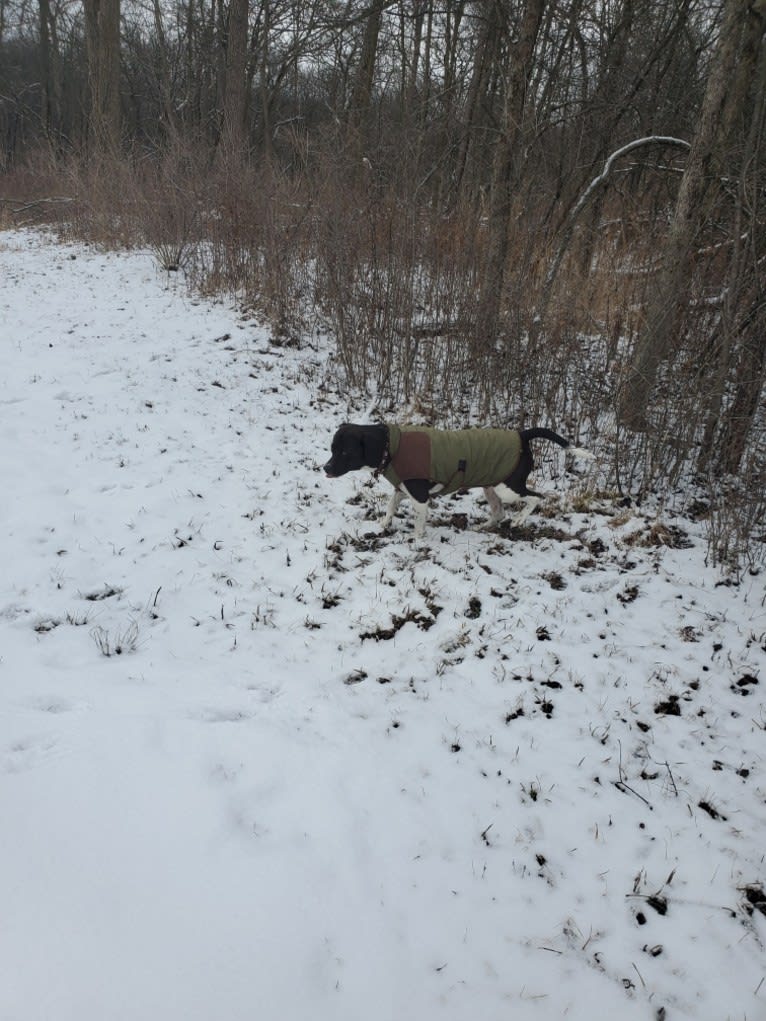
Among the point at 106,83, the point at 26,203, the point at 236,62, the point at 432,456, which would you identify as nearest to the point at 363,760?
the point at 432,456

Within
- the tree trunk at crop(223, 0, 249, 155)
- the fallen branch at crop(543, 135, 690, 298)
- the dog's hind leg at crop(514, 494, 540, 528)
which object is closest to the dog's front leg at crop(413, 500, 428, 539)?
the dog's hind leg at crop(514, 494, 540, 528)

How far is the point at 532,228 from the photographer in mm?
7230

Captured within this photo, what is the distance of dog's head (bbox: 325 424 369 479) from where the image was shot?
4.22 meters

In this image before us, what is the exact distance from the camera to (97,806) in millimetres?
2260

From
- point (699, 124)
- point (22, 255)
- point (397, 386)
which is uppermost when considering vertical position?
point (699, 124)

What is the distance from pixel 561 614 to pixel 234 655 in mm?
2102

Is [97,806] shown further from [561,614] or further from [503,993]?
[561,614]

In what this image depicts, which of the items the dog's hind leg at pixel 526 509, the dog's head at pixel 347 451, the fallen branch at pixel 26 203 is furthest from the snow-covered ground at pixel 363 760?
the fallen branch at pixel 26 203

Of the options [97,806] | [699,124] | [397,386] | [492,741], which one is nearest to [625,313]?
[699,124]

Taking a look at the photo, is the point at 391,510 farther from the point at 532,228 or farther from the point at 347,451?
the point at 532,228

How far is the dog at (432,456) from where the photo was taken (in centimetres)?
426

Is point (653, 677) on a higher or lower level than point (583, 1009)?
higher

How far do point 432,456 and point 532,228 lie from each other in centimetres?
462

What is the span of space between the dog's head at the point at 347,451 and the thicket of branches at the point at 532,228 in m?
2.68
